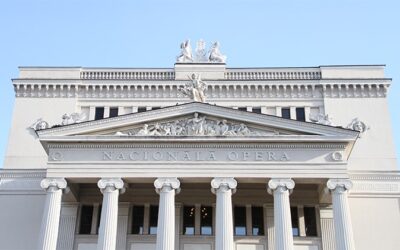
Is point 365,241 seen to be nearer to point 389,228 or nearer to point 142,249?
point 389,228

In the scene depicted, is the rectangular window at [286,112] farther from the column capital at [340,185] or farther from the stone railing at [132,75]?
the column capital at [340,185]

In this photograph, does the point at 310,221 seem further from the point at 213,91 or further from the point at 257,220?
the point at 213,91

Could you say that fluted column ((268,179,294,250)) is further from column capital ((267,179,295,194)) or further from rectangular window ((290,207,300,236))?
rectangular window ((290,207,300,236))

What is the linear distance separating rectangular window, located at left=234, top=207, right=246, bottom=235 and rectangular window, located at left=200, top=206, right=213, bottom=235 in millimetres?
1612

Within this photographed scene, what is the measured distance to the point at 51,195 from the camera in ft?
108

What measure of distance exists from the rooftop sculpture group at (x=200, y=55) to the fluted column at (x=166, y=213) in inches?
575

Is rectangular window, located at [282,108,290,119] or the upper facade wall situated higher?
the upper facade wall

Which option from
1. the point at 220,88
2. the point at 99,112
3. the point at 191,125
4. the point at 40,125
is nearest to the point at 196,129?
the point at 191,125

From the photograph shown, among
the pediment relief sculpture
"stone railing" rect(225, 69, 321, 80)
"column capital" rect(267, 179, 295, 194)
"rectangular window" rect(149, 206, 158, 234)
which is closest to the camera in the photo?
"column capital" rect(267, 179, 295, 194)

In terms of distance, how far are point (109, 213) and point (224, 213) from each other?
6.40 meters

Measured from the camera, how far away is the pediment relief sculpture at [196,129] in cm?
3419

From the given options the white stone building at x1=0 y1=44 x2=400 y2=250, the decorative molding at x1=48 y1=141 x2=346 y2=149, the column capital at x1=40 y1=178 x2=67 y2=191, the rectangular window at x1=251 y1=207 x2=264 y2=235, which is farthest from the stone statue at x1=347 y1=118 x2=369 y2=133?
the column capital at x1=40 y1=178 x2=67 y2=191

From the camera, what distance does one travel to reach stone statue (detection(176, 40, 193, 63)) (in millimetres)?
45344

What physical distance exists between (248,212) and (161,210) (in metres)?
7.10
